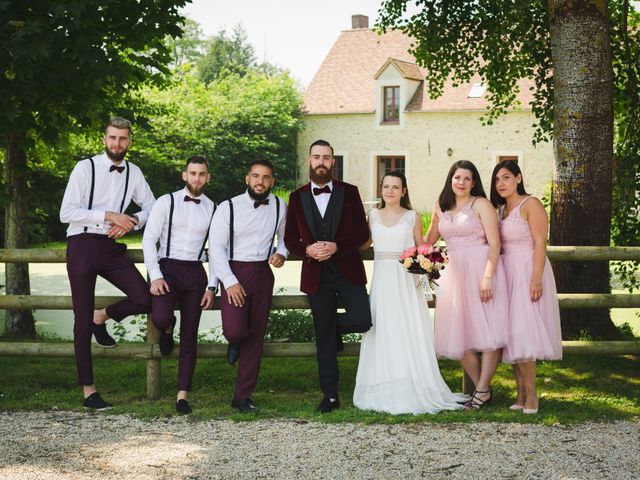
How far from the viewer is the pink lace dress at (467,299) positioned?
5867 mm

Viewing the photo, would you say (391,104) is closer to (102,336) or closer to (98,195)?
(102,336)

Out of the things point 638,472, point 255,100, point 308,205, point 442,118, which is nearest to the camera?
point 638,472

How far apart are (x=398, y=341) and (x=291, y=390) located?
4.68ft

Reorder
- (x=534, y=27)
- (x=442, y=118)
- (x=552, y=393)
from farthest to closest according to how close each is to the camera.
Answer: (x=442, y=118) < (x=534, y=27) < (x=552, y=393)

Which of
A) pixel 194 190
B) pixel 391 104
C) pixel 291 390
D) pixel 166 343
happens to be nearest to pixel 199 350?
pixel 166 343

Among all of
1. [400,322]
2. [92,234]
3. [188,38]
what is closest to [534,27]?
[400,322]

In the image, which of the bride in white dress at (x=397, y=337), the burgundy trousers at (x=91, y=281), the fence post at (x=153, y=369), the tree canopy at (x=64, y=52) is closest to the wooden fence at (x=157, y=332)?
the fence post at (x=153, y=369)

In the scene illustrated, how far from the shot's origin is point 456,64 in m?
10.8

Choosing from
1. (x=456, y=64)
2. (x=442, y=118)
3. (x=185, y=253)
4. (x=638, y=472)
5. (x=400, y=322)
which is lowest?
(x=638, y=472)

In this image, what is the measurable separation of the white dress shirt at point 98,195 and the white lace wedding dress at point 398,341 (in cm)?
182

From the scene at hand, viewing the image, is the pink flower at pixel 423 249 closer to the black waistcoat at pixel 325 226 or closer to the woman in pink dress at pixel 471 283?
the woman in pink dress at pixel 471 283

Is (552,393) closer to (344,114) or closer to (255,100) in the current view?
(344,114)

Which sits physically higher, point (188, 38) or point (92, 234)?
point (188, 38)

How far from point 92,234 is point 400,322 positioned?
7.60 feet
